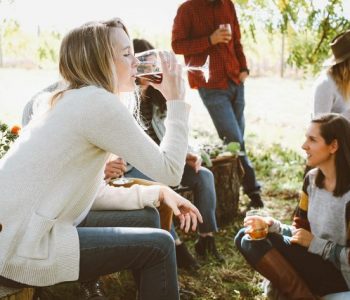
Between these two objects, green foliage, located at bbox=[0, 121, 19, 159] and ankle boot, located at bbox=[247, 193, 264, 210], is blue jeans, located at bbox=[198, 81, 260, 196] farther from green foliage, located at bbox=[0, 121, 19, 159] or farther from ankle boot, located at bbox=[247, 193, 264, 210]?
green foliage, located at bbox=[0, 121, 19, 159]

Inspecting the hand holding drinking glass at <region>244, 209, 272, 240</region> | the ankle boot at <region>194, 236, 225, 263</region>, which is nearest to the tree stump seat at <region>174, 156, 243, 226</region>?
the ankle boot at <region>194, 236, 225, 263</region>

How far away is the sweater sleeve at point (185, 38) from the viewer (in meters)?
4.27

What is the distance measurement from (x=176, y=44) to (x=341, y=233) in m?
2.35

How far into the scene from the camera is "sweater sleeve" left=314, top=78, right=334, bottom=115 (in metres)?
3.47

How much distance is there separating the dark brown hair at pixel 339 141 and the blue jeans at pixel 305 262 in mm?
337

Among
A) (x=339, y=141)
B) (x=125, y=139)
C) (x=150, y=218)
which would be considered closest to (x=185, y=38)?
(x=339, y=141)

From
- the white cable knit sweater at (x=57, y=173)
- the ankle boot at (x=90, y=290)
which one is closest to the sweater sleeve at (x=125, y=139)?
the white cable knit sweater at (x=57, y=173)

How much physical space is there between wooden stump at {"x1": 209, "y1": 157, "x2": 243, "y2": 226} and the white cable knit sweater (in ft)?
7.37

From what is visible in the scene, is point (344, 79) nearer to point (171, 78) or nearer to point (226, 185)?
point (226, 185)

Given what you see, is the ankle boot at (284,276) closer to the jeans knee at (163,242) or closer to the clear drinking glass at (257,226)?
the clear drinking glass at (257,226)

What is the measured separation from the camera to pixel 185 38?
14.2ft

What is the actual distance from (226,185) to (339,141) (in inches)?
65.4

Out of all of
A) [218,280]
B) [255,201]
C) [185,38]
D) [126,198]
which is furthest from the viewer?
[255,201]

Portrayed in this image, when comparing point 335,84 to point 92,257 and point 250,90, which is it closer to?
point 92,257
